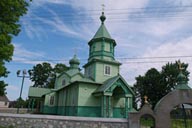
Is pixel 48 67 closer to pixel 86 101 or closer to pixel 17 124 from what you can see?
pixel 86 101

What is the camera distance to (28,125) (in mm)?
10062

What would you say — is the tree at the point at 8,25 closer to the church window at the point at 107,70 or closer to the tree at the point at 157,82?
the church window at the point at 107,70

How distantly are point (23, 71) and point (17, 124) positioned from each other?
1409 cm

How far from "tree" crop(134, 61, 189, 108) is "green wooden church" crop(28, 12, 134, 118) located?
70.5 ft

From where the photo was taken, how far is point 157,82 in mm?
40594

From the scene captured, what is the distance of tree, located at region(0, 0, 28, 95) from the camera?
9931 mm

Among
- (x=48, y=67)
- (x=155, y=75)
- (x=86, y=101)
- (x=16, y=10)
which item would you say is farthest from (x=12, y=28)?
(x=48, y=67)

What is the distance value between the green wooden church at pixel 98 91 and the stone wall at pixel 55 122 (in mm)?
6637

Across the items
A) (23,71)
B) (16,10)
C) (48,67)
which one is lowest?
(23,71)

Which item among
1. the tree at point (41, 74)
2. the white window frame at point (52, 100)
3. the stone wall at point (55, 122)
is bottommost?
the stone wall at point (55, 122)

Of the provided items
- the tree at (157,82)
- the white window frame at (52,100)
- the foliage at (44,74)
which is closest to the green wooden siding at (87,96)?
the white window frame at (52,100)

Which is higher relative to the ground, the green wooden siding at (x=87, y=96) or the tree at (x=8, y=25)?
the tree at (x=8, y=25)

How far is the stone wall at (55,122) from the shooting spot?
10.1 metres

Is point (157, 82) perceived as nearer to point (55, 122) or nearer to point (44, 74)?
point (44, 74)
